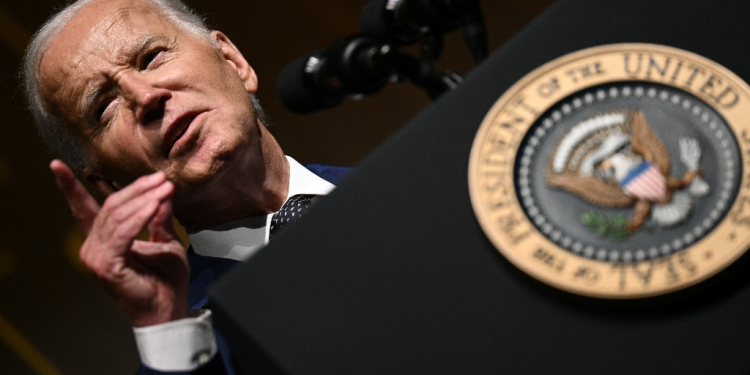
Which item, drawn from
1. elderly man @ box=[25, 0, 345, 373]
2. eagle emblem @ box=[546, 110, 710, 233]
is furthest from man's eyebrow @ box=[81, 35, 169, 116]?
eagle emblem @ box=[546, 110, 710, 233]

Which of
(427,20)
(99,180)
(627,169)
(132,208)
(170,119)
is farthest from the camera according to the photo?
(99,180)

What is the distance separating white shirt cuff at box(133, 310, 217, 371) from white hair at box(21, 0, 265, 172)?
51cm

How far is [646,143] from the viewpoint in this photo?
545mm

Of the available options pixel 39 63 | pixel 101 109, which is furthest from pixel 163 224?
pixel 39 63

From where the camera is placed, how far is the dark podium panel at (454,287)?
504mm

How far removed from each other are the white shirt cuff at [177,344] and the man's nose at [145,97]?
1.16 ft

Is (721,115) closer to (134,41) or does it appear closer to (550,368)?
(550,368)

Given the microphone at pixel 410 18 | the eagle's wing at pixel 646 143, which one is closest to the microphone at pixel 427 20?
the microphone at pixel 410 18

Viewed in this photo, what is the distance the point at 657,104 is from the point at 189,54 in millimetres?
749

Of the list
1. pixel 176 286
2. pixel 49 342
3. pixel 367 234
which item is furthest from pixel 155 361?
pixel 49 342

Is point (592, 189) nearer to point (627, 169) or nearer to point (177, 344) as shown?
point (627, 169)

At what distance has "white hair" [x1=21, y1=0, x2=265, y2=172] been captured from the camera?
1.13 meters

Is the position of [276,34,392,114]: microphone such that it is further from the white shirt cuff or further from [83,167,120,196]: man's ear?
[83,167,120,196]: man's ear

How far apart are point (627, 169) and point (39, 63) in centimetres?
97
